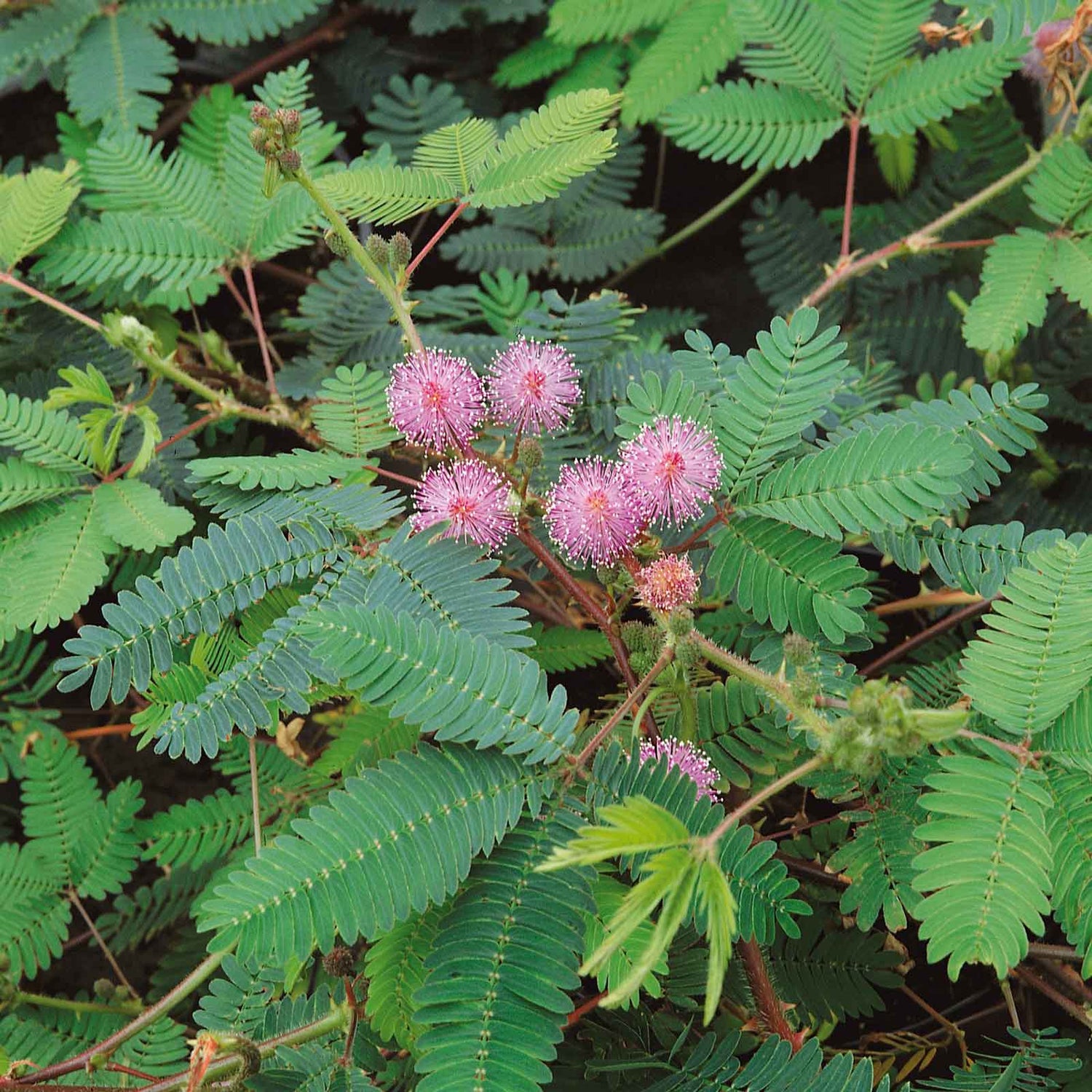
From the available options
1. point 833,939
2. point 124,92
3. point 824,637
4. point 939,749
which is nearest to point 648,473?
point 824,637

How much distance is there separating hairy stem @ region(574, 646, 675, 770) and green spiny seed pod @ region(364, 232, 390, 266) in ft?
2.04

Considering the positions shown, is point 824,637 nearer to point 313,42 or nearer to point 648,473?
point 648,473

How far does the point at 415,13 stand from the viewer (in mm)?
2309

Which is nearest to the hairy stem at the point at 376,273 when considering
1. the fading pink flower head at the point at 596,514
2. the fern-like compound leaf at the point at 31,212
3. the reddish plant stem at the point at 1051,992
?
the fading pink flower head at the point at 596,514

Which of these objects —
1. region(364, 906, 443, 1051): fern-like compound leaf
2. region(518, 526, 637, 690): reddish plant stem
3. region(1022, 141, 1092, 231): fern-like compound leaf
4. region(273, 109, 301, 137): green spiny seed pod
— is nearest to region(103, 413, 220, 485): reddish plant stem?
region(273, 109, 301, 137): green spiny seed pod

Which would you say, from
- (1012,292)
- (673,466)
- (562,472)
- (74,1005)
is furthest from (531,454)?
(74,1005)

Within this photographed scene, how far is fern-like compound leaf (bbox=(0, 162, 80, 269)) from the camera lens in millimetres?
1695

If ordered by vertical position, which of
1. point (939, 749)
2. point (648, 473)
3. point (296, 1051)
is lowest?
point (296, 1051)

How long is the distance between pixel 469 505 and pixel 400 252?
1.16ft

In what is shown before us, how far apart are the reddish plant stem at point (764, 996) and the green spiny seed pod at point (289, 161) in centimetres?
107

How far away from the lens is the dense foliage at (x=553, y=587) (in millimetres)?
1022

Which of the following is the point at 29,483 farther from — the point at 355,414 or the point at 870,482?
the point at 870,482

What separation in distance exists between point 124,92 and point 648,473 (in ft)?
4.90

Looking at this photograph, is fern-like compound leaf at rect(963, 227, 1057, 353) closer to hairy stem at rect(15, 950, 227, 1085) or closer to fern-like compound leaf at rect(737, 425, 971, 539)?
fern-like compound leaf at rect(737, 425, 971, 539)
